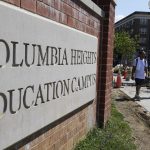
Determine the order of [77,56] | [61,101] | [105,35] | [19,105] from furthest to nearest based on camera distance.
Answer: [105,35] → [77,56] → [61,101] → [19,105]

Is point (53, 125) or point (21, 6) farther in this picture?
point (53, 125)

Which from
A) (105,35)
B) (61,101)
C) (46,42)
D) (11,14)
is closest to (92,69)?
(105,35)

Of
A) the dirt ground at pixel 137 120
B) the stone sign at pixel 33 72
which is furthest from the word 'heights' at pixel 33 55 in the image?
the dirt ground at pixel 137 120

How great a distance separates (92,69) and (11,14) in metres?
3.45

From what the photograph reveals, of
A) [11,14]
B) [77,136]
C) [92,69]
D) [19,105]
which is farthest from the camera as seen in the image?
[92,69]

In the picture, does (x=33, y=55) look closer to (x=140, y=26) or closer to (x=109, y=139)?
(x=109, y=139)

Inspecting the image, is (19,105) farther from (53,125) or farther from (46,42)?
(53,125)

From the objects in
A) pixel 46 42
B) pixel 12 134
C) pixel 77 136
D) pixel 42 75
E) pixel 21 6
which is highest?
pixel 21 6

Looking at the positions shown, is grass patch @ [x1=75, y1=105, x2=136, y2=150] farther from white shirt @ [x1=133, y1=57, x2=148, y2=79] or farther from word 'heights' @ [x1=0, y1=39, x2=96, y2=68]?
white shirt @ [x1=133, y1=57, x2=148, y2=79]

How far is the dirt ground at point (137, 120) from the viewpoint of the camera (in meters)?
8.17

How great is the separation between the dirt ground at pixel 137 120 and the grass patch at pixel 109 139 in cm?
22

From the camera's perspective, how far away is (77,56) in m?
5.76

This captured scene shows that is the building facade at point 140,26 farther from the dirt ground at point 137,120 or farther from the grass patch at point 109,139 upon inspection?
the grass patch at point 109,139

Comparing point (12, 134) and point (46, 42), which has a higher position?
point (46, 42)
